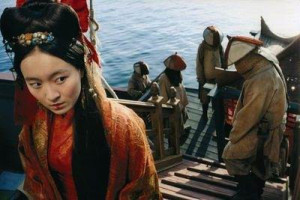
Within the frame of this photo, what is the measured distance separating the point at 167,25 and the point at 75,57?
35.9 metres

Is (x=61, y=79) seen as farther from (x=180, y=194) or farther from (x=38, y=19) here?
(x=180, y=194)

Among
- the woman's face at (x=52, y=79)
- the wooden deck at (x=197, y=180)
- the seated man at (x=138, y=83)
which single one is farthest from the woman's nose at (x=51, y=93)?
the seated man at (x=138, y=83)

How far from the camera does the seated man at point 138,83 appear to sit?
904cm

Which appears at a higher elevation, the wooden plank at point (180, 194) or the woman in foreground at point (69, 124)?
the woman in foreground at point (69, 124)

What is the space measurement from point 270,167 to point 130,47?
1015 inches

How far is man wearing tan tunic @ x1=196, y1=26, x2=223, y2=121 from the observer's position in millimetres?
8070

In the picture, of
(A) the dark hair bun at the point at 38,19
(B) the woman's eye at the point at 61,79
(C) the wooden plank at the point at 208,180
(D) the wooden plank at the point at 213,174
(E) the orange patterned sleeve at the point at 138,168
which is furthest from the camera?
(D) the wooden plank at the point at 213,174

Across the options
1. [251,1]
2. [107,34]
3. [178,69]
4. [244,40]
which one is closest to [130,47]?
[107,34]

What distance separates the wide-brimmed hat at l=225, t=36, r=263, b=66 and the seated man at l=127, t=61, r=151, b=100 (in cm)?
512

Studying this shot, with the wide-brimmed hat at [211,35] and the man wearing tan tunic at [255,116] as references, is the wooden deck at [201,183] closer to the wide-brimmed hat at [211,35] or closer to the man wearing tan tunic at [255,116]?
the man wearing tan tunic at [255,116]

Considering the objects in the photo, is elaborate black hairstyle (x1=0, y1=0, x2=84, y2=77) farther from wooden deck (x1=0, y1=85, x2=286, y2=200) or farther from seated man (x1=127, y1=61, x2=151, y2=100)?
seated man (x1=127, y1=61, x2=151, y2=100)

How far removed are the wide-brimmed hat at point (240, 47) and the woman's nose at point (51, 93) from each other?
256cm

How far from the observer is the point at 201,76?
8.70m

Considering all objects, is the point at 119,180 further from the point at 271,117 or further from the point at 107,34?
the point at 107,34
